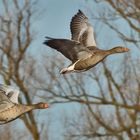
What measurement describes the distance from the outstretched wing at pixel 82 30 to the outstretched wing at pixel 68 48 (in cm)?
33

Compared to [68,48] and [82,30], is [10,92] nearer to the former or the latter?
[68,48]

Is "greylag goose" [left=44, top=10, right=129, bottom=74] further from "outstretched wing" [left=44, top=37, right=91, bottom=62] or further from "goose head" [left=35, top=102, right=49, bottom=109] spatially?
"goose head" [left=35, top=102, right=49, bottom=109]

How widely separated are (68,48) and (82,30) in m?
0.74

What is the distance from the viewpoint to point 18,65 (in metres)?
20.5

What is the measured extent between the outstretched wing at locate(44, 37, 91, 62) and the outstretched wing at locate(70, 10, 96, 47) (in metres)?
0.33

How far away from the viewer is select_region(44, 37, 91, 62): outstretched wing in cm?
332

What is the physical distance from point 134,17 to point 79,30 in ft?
39.7

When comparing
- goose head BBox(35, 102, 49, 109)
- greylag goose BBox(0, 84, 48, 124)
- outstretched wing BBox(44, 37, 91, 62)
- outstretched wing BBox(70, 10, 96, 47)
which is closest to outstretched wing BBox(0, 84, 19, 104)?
greylag goose BBox(0, 84, 48, 124)

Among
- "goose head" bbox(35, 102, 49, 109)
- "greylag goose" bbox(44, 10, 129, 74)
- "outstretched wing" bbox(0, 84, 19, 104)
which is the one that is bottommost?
"goose head" bbox(35, 102, 49, 109)

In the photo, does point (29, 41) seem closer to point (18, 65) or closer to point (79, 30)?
point (18, 65)

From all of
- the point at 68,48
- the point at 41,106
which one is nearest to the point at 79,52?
the point at 68,48

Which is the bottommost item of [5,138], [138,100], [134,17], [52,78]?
[5,138]

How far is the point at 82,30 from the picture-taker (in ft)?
13.3

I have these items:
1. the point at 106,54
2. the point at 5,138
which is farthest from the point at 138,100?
the point at 106,54
